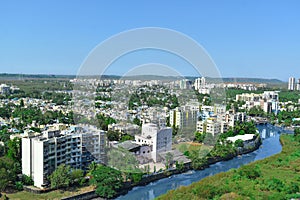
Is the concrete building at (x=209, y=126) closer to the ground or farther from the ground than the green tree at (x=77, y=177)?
farther from the ground

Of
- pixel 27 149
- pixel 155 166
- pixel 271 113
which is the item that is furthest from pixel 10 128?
pixel 271 113

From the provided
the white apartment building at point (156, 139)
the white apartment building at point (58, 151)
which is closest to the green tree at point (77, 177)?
the white apartment building at point (58, 151)

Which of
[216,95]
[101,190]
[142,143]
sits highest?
[216,95]

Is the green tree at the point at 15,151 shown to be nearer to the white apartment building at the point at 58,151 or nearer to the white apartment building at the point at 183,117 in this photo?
the white apartment building at the point at 58,151

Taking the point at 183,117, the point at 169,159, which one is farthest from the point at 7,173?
the point at 183,117

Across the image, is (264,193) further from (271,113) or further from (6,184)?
(271,113)

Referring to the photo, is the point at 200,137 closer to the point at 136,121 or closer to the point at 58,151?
the point at 136,121
